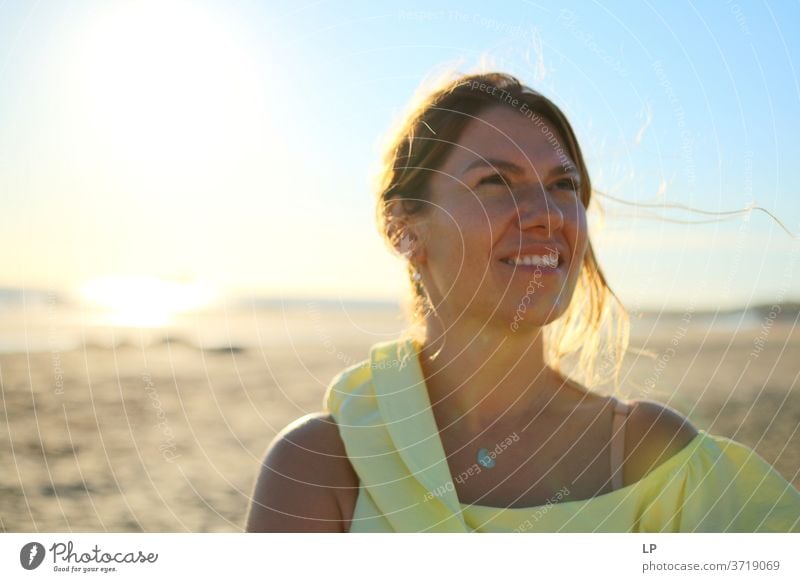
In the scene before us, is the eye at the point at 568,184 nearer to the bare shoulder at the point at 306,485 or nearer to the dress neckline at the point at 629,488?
the dress neckline at the point at 629,488

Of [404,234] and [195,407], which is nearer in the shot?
[404,234]

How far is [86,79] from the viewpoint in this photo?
1.94 metres

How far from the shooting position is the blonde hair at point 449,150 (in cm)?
172

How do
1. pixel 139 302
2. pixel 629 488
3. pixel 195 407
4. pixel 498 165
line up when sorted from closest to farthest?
pixel 629 488 → pixel 498 165 → pixel 195 407 → pixel 139 302

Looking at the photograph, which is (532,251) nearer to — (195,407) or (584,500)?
(584,500)

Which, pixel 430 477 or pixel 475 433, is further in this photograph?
pixel 475 433

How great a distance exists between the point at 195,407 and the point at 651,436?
9.36ft

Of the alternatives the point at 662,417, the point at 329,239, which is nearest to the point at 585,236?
the point at 662,417

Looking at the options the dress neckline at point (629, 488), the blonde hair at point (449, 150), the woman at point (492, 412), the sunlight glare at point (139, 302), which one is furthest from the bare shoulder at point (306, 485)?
the sunlight glare at point (139, 302)

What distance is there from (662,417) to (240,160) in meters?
1.09

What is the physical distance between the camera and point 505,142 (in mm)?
1682

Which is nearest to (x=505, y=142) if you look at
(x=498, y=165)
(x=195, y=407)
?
(x=498, y=165)

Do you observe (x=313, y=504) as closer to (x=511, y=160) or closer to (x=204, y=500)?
(x=511, y=160)
